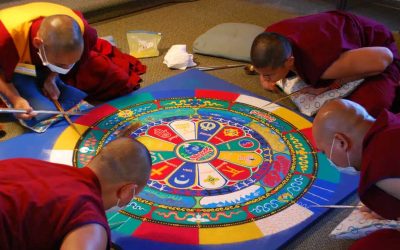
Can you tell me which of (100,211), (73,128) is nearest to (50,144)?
(73,128)

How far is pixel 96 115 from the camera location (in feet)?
8.13

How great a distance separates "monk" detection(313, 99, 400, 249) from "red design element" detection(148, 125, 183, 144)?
31.1 inches

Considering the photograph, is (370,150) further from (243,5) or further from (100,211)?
(243,5)

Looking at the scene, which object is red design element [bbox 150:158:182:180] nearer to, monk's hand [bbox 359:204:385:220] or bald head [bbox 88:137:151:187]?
bald head [bbox 88:137:151:187]

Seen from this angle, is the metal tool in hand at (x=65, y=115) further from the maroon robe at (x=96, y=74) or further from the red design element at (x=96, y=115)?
the maroon robe at (x=96, y=74)

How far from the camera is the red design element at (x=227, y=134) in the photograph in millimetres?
2299

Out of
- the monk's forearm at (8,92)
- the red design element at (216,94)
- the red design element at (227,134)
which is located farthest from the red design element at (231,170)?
the monk's forearm at (8,92)

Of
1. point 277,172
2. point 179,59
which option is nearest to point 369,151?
point 277,172

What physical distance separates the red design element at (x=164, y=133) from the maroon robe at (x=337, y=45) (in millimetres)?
678

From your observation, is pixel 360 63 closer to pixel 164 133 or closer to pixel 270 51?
pixel 270 51

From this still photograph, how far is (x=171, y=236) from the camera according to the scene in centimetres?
176

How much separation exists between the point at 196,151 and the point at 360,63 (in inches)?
35.4

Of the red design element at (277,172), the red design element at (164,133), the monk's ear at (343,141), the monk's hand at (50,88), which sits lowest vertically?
the red design element at (277,172)

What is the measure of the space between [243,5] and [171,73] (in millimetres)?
1573
